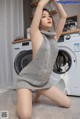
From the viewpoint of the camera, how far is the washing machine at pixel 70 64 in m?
2.11

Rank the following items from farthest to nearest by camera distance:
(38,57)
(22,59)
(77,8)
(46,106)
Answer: (77,8), (22,59), (46,106), (38,57)

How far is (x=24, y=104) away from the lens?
142 cm

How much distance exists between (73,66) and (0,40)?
119 centimetres

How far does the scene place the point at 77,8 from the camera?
2.75 m

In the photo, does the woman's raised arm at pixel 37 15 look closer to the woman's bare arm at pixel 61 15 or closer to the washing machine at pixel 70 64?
the woman's bare arm at pixel 61 15

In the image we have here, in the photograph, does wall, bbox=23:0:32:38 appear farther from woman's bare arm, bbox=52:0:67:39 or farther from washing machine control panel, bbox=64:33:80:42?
woman's bare arm, bbox=52:0:67:39

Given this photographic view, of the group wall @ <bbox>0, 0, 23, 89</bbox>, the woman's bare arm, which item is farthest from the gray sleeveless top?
wall @ <bbox>0, 0, 23, 89</bbox>

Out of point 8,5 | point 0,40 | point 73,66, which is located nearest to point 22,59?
point 0,40

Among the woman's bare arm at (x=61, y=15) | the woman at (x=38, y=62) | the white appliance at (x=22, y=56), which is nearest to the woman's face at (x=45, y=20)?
the woman at (x=38, y=62)

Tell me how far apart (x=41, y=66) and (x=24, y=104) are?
316 millimetres

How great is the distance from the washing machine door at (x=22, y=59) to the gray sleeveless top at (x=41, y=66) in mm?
911

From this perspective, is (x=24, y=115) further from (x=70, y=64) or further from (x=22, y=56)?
(x=22, y=56)

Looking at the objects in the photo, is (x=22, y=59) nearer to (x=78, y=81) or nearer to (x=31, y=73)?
(x=78, y=81)

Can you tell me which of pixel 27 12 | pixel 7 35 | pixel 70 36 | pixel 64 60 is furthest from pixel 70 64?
pixel 27 12
